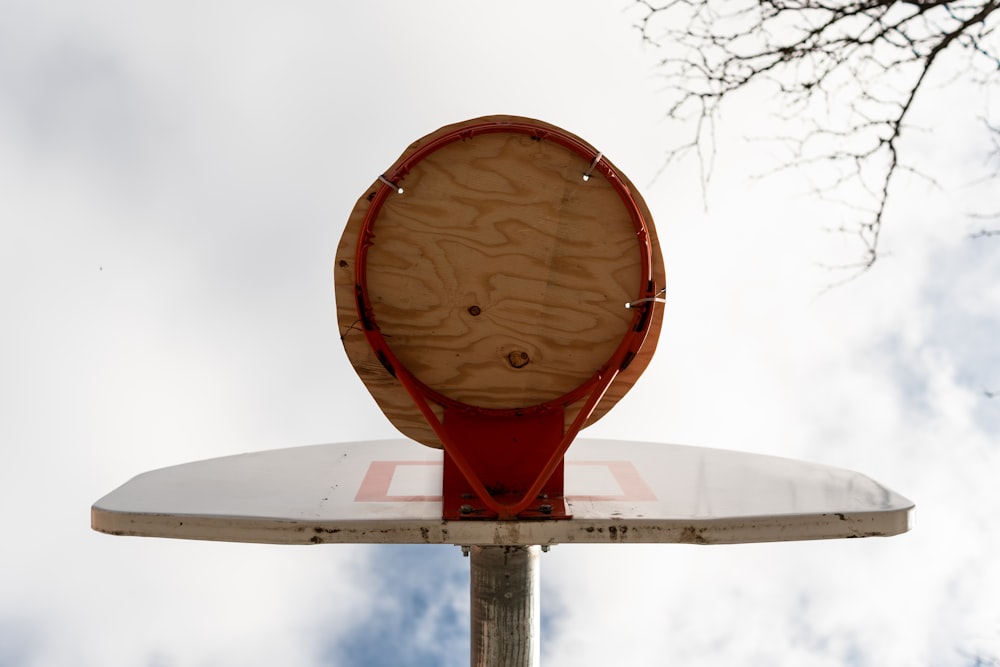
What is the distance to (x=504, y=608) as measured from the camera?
114 inches

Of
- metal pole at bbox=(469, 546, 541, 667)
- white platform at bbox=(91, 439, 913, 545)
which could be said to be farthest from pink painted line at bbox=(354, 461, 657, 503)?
metal pole at bbox=(469, 546, 541, 667)

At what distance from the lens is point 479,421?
2510mm

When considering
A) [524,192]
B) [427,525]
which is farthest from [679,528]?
[524,192]

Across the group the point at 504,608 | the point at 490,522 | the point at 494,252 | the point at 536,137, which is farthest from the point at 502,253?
the point at 504,608

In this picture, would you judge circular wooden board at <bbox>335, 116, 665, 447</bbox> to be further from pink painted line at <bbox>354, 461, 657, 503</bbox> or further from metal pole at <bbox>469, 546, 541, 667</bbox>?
metal pole at <bbox>469, 546, 541, 667</bbox>

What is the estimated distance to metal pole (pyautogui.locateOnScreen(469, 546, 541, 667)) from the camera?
9.52ft

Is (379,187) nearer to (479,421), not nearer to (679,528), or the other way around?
(479,421)

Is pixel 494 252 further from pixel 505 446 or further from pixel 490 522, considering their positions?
pixel 490 522

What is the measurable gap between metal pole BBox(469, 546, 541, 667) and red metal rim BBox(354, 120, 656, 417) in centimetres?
77

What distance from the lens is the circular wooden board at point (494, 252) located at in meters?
2.38

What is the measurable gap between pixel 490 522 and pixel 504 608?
0.63 metres

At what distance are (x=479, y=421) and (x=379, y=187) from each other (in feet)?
2.22

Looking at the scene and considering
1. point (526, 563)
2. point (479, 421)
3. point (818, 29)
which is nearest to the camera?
point (818, 29)

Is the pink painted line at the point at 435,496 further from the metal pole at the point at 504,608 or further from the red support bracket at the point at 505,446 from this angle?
the metal pole at the point at 504,608
